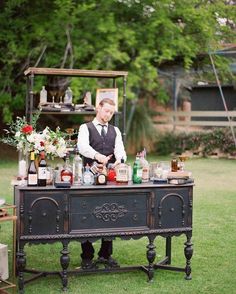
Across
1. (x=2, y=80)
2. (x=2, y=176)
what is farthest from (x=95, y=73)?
(x=2, y=80)

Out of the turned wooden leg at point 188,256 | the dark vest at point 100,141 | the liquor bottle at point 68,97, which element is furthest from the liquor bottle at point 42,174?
the liquor bottle at point 68,97

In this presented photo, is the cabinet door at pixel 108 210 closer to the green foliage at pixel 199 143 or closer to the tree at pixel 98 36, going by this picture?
the tree at pixel 98 36

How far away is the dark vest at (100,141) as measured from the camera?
521 centimetres

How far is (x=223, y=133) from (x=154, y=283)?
1161cm

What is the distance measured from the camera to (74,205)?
4617 mm

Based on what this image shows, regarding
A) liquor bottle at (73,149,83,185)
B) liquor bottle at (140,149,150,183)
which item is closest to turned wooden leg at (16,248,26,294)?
liquor bottle at (73,149,83,185)

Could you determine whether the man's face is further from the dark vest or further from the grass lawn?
the grass lawn

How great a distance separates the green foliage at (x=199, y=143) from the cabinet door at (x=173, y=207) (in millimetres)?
11164

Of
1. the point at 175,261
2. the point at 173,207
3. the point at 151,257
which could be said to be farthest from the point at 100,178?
the point at 175,261

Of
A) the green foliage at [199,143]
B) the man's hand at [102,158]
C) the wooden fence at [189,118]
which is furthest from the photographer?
the wooden fence at [189,118]

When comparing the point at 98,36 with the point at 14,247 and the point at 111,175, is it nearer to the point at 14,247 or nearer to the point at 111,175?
the point at 111,175

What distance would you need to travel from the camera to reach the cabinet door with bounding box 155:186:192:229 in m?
4.83

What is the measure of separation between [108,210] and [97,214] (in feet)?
0.31

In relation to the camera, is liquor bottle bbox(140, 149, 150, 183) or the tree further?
the tree
